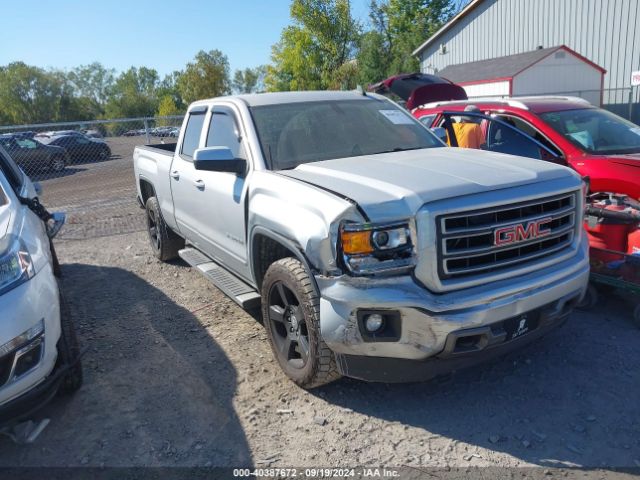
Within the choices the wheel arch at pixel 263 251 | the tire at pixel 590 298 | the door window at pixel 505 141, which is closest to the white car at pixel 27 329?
the wheel arch at pixel 263 251

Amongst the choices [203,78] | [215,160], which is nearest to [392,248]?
[215,160]

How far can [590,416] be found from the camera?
10.4 ft

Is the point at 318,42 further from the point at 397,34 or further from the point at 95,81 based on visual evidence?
the point at 95,81

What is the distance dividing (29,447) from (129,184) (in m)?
12.3

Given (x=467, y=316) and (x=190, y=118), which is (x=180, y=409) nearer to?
(x=467, y=316)

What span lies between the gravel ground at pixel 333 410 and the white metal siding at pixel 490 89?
17534 mm

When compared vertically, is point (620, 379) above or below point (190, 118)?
below

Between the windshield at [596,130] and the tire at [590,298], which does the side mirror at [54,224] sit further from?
the windshield at [596,130]

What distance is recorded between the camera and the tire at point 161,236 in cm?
648

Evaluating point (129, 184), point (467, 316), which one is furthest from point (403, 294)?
point (129, 184)

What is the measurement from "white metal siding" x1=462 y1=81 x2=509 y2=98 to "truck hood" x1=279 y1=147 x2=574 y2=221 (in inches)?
700

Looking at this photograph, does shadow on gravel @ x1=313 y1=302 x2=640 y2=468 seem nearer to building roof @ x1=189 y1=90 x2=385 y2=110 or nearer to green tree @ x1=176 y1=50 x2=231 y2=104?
building roof @ x1=189 y1=90 x2=385 y2=110

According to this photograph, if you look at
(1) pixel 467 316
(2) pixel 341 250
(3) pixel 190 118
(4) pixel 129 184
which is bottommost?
(4) pixel 129 184

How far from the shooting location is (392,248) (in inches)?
114
